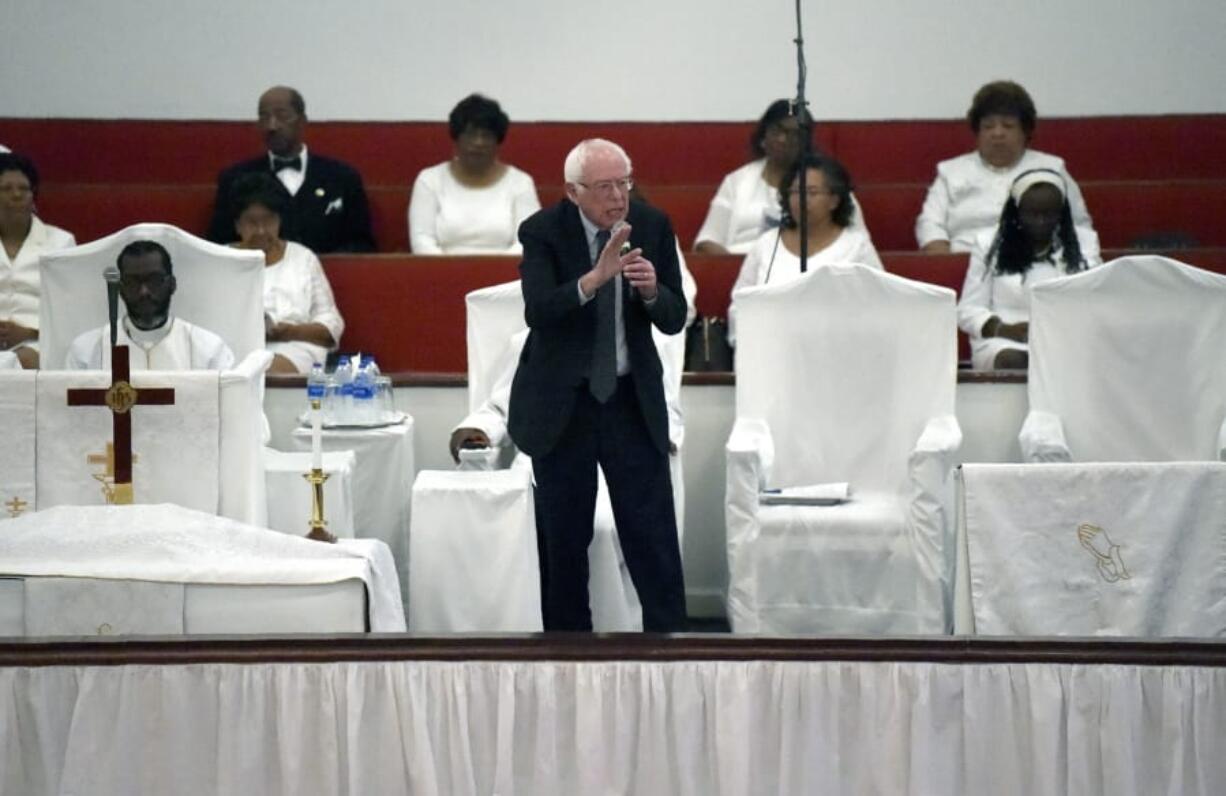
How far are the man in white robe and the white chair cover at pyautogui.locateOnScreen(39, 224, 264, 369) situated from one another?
0.54ft

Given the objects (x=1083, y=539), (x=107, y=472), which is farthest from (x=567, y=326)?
(x=1083, y=539)

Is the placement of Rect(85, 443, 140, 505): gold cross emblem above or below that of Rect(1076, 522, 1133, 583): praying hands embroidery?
above

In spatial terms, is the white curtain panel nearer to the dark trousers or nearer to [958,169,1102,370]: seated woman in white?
the dark trousers

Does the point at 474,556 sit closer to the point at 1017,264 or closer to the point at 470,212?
the point at 1017,264

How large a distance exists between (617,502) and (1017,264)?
6.74 feet

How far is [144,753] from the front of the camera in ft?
11.1

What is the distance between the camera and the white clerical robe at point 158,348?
5.17 meters

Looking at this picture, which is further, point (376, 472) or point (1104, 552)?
point (376, 472)

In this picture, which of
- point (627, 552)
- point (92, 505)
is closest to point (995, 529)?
point (627, 552)

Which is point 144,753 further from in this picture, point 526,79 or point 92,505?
point 526,79

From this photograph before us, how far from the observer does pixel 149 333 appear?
204 inches

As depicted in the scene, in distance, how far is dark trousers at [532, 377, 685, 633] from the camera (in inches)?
178

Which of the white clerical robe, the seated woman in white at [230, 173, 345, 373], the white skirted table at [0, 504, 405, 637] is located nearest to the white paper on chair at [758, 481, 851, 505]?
the white skirted table at [0, 504, 405, 637]

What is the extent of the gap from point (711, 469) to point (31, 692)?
275 centimetres
